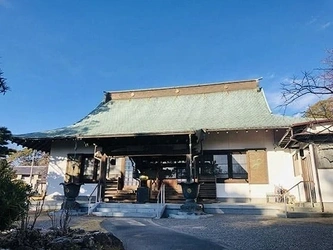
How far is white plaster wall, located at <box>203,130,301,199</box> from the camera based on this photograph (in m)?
12.2

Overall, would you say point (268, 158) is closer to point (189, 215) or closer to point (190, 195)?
point (190, 195)

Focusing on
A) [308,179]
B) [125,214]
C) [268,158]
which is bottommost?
[125,214]

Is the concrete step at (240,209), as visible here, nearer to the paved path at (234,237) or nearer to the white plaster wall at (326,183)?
the white plaster wall at (326,183)

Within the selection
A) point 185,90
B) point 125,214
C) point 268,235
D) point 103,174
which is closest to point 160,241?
point 268,235

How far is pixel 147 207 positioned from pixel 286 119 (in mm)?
7181

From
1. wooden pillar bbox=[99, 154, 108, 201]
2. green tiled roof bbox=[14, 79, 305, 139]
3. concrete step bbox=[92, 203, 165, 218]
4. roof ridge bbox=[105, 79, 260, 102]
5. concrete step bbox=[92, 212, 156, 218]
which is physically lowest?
concrete step bbox=[92, 212, 156, 218]

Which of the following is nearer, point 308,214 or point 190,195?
point 308,214

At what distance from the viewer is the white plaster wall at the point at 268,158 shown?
482 inches

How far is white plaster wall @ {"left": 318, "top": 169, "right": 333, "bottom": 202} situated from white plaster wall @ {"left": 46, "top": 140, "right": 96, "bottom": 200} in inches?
412

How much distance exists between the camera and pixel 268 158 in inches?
496

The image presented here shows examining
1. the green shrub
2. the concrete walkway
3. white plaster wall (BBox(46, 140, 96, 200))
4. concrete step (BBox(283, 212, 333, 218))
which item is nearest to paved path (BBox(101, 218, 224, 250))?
the concrete walkway

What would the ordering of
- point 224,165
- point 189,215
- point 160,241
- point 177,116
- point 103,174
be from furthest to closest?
1. point 177,116
2. point 224,165
3. point 103,174
4. point 189,215
5. point 160,241

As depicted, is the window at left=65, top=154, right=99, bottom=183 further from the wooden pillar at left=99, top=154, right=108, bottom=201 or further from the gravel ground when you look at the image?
the gravel ground

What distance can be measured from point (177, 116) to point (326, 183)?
25.2ft
